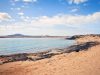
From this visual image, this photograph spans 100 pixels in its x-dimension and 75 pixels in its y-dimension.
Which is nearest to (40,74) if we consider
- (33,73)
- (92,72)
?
(33,73)

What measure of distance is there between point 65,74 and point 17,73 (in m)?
4.15

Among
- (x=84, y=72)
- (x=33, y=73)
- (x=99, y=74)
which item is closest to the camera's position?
(x=99, y=74)

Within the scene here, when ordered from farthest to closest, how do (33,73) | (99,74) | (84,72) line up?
(33,73) < (84,72) < (99,74)

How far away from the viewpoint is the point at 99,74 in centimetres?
1211

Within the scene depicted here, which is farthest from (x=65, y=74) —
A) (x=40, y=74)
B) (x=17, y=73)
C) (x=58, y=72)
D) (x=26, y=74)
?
(x=17, y=73)

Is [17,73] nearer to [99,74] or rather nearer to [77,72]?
[77,72]

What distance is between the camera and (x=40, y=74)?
527 inches

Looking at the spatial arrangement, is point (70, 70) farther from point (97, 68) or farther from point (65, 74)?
point (97, 68)

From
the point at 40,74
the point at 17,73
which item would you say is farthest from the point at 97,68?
the point at 17,73

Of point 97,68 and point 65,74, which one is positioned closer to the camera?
point 65,74

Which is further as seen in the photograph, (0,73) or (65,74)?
(0,73)

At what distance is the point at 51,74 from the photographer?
Answer: 1305 cm

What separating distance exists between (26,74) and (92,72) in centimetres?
502

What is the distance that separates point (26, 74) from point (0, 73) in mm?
2479
